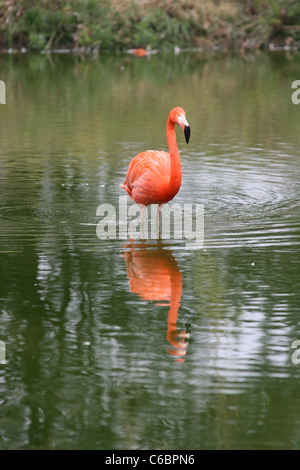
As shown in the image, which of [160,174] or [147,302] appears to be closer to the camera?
[147,302]

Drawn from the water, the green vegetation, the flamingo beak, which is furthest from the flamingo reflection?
the green vegetation

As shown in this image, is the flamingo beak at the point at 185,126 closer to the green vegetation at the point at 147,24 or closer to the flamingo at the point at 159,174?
the flamingo at the point at 159,174

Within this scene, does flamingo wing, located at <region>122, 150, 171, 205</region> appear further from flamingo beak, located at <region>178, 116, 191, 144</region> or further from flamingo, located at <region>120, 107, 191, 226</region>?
flamingo beak, located at <region>178, 116, 191, 144</region>

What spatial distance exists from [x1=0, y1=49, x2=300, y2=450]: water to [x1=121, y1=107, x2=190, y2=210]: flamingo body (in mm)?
411

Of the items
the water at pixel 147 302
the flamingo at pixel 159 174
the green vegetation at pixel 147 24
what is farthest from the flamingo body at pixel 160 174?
the green vegetation at pixel 147 24

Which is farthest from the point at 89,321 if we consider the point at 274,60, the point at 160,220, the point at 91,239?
the point at 274,60

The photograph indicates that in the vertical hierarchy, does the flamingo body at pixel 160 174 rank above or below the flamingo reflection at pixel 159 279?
above

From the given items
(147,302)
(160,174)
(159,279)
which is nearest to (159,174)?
(160,174)

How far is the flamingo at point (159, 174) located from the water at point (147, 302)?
0.41 meters

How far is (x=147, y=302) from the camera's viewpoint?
531cm

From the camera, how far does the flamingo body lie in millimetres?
6531

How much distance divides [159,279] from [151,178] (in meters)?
1.26

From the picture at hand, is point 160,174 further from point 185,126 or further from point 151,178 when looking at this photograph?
point 185,126

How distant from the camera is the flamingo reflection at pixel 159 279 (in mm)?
4723
